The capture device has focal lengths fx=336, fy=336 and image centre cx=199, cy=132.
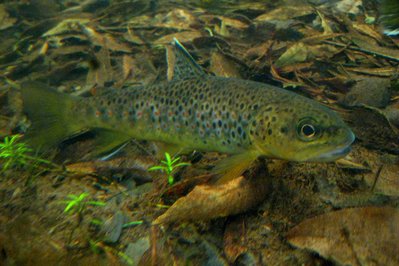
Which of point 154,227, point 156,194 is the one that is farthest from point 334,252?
point 156,194

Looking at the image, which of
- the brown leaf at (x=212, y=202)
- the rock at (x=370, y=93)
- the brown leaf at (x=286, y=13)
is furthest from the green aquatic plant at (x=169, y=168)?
the brown leaf at (x=286, y=13)

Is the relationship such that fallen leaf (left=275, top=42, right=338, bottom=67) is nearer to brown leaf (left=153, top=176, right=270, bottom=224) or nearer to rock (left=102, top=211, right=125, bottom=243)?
brown leaf (left=153, top=176, right=270, bottom=224)

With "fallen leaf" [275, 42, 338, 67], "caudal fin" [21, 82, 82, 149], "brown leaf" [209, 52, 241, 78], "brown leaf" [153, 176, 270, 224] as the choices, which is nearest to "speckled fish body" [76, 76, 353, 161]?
"caudal fin" [21, 82, 82, 149]

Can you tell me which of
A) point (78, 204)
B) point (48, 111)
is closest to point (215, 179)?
point (78, 204)

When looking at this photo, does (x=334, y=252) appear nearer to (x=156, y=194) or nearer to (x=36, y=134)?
(x=156, y=194)

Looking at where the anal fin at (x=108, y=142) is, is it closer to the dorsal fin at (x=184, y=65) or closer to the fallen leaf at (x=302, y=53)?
the dorsal fin at (x=184, y=65)

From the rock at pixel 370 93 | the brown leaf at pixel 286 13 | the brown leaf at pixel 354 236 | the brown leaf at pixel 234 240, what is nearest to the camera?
the brown leaf at pixel 354 236
